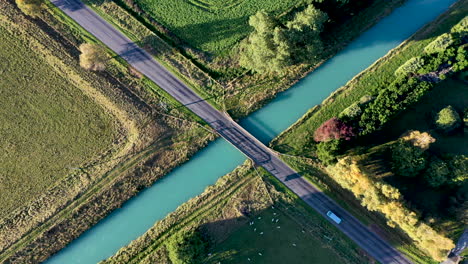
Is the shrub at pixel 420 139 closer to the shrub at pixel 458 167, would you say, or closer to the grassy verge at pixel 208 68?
the shrub at pixel 458 167

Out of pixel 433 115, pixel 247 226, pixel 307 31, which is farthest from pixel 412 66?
pixel 247 226

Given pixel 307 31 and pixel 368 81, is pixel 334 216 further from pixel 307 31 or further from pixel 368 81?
pixel 307 31

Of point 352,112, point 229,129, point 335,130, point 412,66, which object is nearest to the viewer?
point 335,130

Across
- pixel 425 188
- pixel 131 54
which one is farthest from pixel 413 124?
pixel 131 54

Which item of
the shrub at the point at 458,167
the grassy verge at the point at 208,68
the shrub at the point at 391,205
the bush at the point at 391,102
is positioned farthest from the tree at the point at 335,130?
the shrub at the point at 458,167

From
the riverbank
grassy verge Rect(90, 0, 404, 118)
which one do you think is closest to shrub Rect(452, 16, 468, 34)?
the riverbank

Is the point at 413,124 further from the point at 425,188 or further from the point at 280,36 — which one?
the point at 280,36
